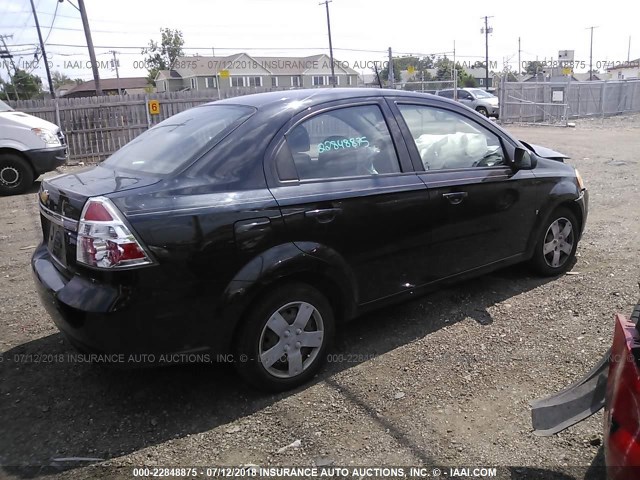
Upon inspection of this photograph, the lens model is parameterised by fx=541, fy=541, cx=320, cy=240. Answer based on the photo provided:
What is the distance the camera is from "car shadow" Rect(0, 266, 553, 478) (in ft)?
9.27

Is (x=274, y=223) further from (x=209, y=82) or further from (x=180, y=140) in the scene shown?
(x=209, y=82)

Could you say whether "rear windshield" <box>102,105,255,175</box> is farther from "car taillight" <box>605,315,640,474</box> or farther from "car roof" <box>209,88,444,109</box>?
"car taillight" <box>605,315,640,474</box>

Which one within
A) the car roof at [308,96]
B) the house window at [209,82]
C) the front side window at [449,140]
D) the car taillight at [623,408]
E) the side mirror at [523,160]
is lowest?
the car taillight at [623,408]

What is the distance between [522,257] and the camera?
4.58 m

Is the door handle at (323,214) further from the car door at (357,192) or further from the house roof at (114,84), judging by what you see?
the house roof at (114,84)

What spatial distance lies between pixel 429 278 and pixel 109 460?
235 cm

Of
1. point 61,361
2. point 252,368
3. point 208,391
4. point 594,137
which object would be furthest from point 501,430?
point 594,137

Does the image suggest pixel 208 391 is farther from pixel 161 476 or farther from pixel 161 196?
pixel 161 196

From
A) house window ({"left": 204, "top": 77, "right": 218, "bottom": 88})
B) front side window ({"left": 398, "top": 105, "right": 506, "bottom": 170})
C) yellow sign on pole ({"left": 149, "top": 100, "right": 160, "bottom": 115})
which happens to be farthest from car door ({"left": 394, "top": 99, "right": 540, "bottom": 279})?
house window ({"left": 204, "top": 77, "right": 218, "bottom": 88})

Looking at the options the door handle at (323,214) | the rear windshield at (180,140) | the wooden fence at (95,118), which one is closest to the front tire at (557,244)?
the door handle at (323,214)

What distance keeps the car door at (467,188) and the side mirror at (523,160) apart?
0.15 ft

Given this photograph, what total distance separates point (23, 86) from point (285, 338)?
61.3 meters

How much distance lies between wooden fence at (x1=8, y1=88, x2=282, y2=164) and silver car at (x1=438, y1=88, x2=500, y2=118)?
50.6 ft

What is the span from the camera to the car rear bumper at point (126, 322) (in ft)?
8.81
